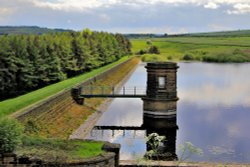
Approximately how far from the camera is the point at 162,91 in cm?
3123

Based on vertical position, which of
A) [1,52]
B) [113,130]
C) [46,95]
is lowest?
[113,130]

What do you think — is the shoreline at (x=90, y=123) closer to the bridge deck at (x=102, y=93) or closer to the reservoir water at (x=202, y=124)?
the reservoir water at (x=202, y=124)

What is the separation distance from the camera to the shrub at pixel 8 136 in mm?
11789

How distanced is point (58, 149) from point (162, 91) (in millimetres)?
18720

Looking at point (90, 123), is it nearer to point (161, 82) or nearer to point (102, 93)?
point (161, 82)

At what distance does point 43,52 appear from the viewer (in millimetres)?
46125

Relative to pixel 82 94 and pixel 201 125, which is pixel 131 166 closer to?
pixel 201 125

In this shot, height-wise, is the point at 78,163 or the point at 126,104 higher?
the point at 78,163

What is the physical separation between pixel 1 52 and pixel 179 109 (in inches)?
617

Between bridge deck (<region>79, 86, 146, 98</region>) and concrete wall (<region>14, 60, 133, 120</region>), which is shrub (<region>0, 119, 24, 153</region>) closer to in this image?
concrete wall (<region>14, 60, 133, 120</region>)

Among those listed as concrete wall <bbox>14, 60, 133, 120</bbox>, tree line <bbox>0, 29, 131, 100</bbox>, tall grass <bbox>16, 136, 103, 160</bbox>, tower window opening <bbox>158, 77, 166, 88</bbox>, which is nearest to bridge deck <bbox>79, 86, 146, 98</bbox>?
concrete wall <bbox>14, 60, 133, 120</bbox>

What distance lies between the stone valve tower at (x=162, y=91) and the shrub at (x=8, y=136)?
19456 millimetres

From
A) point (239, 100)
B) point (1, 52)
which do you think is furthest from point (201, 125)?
point (1, 52)

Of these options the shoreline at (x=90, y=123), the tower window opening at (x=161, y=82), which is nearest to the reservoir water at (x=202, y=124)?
the shoreline at (x=90, y=123)
